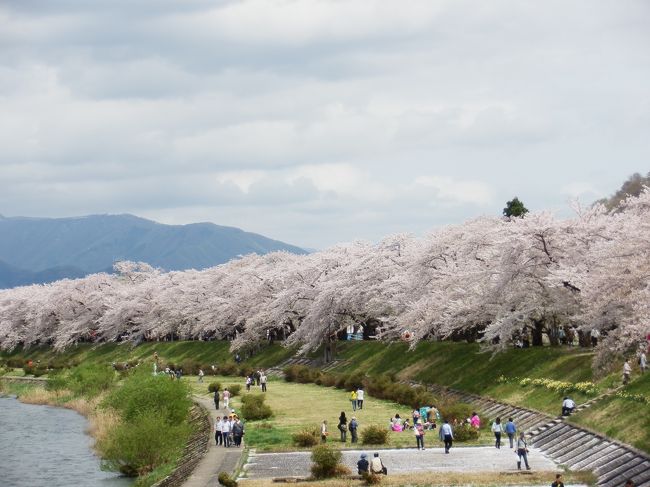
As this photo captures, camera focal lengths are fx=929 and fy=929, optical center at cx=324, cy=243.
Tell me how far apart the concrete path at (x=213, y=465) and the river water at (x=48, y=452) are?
18.4 ft

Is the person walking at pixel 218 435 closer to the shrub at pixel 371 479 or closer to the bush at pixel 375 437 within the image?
the bush at pixel 375 437

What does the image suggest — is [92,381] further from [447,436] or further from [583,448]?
[583,448]

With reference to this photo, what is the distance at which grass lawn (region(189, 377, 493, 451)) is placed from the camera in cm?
4859

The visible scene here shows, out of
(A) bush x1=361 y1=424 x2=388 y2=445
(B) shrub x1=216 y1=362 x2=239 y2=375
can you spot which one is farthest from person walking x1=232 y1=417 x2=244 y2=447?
(B) shrub x1=216 y1=362 x2=239 y2=375

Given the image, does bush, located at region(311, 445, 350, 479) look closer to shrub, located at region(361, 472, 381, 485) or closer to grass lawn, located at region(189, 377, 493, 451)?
shrub, located at region(361, 472, 381, 485)

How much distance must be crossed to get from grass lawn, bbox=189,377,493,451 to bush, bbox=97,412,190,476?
14.7 feet

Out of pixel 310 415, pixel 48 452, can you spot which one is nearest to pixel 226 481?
pixel 310 415

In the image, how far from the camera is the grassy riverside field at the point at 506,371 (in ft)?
138

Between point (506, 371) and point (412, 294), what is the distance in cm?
1850

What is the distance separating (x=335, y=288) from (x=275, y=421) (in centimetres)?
3294

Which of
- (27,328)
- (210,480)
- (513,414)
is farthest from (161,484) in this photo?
(27,328)

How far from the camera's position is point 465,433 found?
48.2 meters

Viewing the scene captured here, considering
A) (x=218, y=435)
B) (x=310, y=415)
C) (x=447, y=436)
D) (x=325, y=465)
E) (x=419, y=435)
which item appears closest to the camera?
(x=325, y=465)

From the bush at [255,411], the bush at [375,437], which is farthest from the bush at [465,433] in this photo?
the bush at [255,411]
